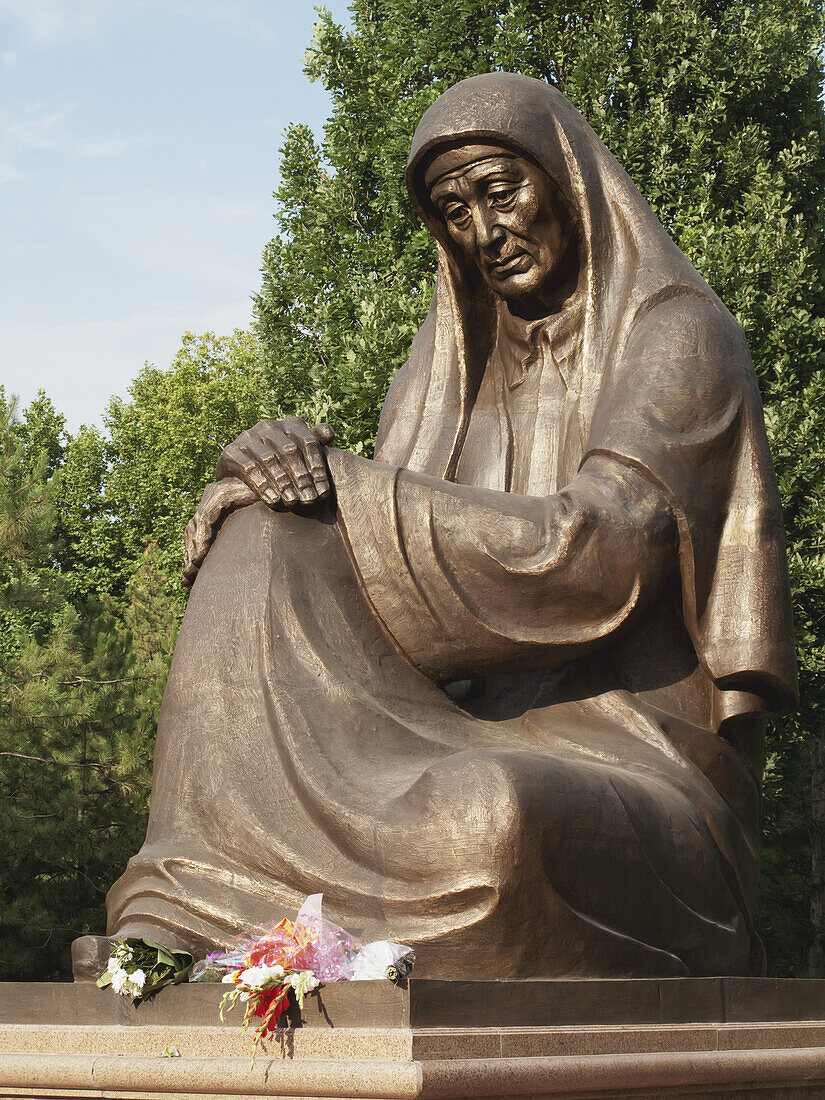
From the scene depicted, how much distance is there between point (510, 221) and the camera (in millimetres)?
4695

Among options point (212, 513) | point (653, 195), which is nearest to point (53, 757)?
point (653, 195)

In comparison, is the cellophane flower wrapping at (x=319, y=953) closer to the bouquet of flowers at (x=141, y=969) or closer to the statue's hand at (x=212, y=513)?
the bouquet of flowers at (x=141, y=969)

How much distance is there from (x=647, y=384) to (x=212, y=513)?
1.43 meters

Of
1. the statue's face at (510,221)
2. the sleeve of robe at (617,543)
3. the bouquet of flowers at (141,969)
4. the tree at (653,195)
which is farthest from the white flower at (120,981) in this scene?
the tree at (653,195)

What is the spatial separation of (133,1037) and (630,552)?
1890mm

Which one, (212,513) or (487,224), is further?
(487,224)

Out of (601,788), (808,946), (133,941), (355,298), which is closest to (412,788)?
(601,788)

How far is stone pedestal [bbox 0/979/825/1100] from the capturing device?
9.68 ft

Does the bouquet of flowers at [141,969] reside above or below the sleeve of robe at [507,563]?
below

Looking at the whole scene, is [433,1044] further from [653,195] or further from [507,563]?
[653,195]

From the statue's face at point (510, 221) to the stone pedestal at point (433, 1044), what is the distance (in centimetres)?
241

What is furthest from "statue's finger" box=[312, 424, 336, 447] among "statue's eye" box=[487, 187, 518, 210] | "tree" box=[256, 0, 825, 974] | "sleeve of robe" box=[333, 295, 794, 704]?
"tree" box=[256, 0, 825, 974]

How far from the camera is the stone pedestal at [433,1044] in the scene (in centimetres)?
295

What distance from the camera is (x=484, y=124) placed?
4.59m
